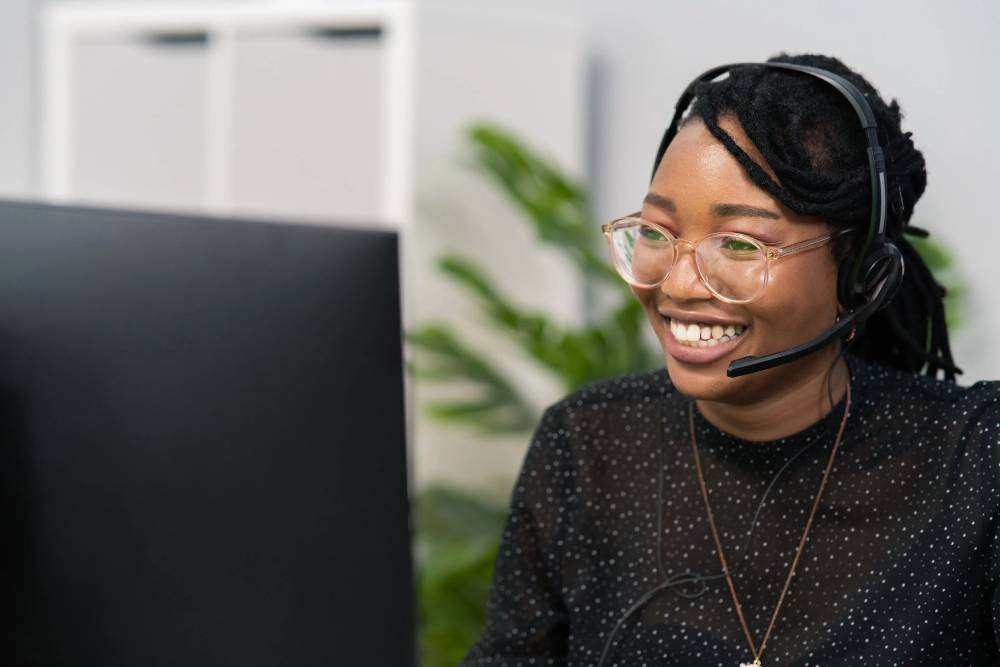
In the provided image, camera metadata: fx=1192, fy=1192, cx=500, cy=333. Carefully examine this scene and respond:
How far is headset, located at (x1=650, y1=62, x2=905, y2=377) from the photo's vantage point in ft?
3.07

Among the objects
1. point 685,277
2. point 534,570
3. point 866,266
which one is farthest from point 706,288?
point 534,570

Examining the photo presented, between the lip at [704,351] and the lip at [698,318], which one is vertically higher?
the lip at [698,318]

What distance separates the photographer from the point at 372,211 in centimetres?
246

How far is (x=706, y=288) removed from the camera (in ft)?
3.18

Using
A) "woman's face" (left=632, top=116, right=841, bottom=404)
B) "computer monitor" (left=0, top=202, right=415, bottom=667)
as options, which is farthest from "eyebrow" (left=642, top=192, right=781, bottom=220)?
"computer monitor" (left=0, top=202, right=415, bottom=667)

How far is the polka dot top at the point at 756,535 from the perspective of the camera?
0.98 metres

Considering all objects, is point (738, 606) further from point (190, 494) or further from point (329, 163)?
point (329, 163)

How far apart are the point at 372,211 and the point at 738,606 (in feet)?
5.20

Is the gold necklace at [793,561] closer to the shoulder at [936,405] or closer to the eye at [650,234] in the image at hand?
the shoulder at [936,405]

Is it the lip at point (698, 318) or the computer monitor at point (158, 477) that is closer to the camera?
the computer monitor at point (158, 477)

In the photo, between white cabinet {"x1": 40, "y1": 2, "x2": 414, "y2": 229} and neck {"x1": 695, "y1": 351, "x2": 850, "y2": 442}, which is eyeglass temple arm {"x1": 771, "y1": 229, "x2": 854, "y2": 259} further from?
white cabinet {"x1": 40, "y1": 2, "x2": 414, "y2": 229}

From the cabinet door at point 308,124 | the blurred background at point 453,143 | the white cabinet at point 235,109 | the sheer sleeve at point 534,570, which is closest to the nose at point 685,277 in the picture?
the sheer sleeve at point 534,570

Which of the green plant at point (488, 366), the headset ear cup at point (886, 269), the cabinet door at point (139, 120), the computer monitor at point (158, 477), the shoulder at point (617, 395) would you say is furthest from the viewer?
the cabinet door at point (139, 120)

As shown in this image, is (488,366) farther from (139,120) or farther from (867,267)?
(867,267)
